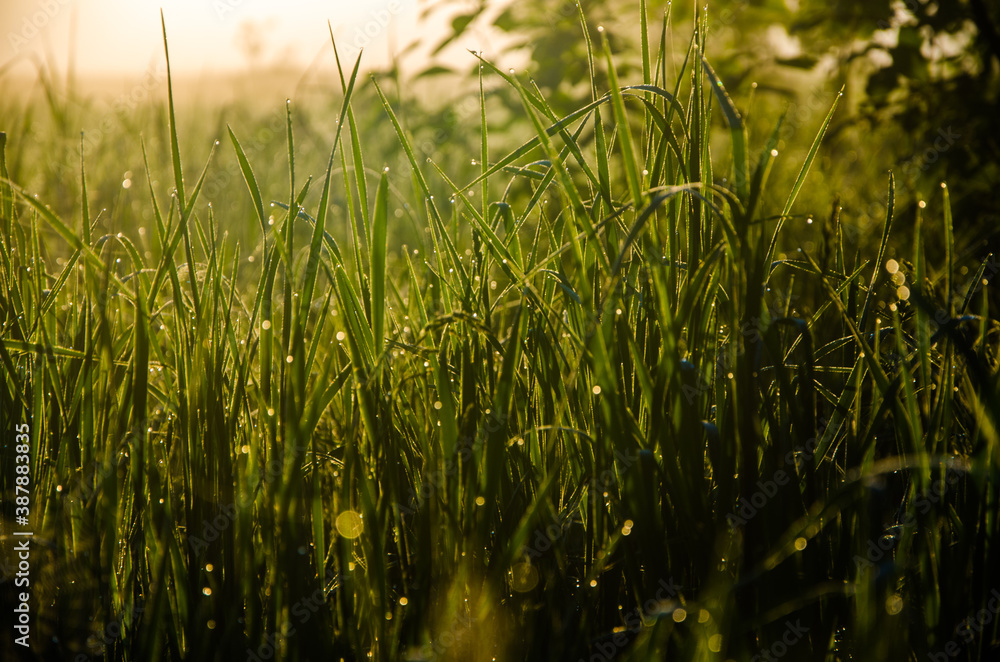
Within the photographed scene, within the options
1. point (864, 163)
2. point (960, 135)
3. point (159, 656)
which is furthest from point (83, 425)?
point (864, 163)

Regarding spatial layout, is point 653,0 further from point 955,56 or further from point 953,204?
point 953,204

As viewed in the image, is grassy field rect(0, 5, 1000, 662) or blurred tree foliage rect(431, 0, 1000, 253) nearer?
grassy field rect(0, 5, 1000, 662)

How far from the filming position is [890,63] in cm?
230

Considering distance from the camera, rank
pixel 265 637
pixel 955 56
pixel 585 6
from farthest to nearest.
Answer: pixel 585 6, pixel 955 56, pixel 265 637

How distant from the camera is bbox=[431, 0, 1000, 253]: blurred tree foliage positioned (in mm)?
2113

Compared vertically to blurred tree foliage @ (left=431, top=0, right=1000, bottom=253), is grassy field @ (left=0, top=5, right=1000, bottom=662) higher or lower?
lower

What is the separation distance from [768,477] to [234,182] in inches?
136

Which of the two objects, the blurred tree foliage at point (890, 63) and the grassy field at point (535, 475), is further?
the blurred tree foliage at point (890, 63)

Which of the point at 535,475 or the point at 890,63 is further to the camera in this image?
the point at 890,63

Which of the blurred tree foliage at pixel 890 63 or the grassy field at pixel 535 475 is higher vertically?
the blurred tree foliage at pixel 890 63

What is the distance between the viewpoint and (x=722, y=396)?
926 mm

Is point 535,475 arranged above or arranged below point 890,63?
below

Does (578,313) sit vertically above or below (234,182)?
below

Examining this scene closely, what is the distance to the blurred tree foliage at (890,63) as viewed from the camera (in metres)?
2.11
